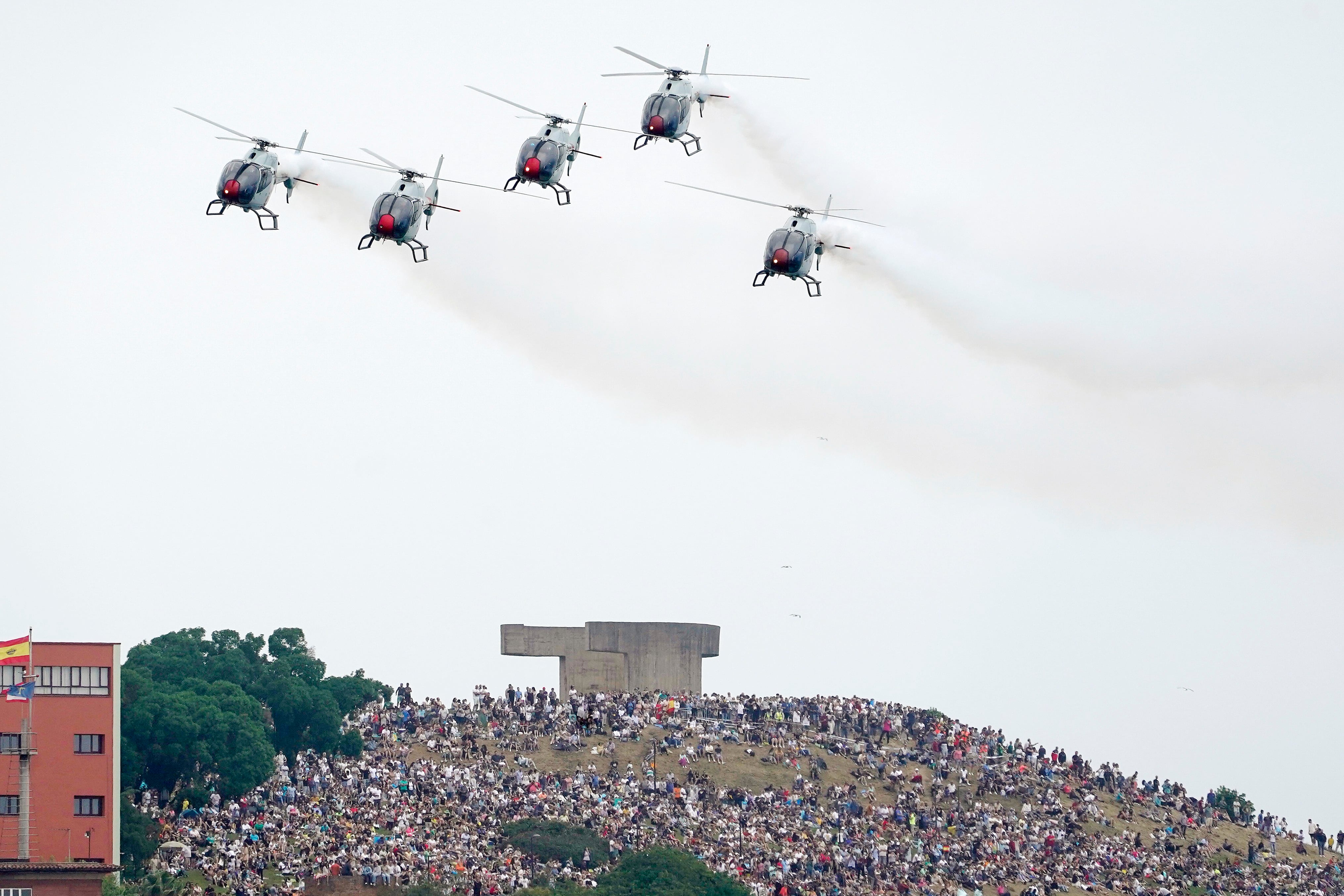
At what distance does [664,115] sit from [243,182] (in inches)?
643

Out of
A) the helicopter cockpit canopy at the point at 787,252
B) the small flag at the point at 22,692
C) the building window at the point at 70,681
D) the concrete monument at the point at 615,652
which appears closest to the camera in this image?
the helicopter cockpit canopy at the point at 787,252

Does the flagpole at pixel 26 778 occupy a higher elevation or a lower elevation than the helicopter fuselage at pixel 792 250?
lower

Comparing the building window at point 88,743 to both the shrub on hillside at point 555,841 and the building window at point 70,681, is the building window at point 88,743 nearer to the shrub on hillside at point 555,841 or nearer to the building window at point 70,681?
the building window at point 70,681

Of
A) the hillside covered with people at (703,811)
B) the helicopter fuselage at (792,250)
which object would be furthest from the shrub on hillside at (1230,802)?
the helicopter fuselage at (792,250)

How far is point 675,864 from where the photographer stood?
361 feet

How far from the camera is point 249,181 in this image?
9294 cm

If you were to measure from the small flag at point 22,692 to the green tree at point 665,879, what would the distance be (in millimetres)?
26012

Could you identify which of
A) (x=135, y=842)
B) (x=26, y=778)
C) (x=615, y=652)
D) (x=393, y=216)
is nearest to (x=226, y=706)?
(x=135, y=842)

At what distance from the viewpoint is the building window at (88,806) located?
10712 centimetres

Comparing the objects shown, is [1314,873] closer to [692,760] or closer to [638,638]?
[692,760]

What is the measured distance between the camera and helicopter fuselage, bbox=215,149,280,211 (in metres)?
92.4

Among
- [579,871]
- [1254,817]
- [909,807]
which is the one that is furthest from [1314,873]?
[579,871]

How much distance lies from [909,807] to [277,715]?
35.4 meters

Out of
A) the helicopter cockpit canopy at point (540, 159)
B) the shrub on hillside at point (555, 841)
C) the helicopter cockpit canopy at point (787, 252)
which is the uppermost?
the helicopter cockpit canopy at point (540, 159)
